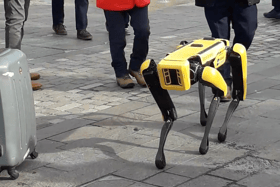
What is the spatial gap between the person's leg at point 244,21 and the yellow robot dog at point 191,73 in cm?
133

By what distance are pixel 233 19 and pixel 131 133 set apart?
1797 millimetres

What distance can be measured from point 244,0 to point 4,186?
3.02 metres

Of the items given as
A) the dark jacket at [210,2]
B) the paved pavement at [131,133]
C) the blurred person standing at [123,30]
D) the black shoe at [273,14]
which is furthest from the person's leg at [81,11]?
the dark jacket at [210,2]

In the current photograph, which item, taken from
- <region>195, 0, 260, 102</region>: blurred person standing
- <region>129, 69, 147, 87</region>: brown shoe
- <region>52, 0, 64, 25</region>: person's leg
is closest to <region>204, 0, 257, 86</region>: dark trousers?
<region>195, 0, 260, 102</region>: blurred person standing

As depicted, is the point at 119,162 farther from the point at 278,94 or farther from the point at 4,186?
the point at 278,94

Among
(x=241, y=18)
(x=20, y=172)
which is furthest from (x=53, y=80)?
(x=20, y=172)

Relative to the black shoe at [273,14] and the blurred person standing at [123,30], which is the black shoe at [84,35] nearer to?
the blurred person standing at [123,30]

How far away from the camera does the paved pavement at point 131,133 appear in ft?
12.7

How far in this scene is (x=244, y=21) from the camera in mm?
5719

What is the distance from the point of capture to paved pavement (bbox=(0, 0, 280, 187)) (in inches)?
152

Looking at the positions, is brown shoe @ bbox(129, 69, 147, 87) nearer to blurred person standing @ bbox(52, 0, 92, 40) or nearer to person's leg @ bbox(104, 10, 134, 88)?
person's leg @ bbox(104, 10, 134, 88)

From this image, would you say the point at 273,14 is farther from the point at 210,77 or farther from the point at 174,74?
the point at 174,74

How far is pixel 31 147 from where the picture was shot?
4.19 metres

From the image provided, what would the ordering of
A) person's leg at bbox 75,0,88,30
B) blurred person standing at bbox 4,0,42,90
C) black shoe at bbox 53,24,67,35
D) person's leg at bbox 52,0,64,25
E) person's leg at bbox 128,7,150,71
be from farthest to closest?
black shoe at bbox 53,24,67,35, person's leg at bbox 52,0,64,25, person's leg at bbox 75,0,88,30, person's leg at bbox 128,7,150,71, blurred person standing at bbox 4,0,42,90
